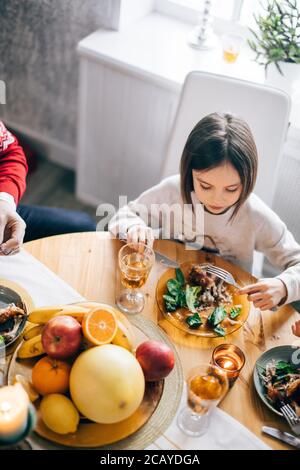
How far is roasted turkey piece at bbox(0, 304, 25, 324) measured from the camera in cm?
109

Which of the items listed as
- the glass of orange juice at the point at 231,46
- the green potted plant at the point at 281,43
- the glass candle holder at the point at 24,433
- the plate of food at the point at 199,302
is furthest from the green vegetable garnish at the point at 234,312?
the glass of orange juice at the point at 231,46

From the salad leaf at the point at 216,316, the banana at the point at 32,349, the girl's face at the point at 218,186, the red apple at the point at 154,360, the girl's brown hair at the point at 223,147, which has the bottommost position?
the salad leaf at the point at 216,316

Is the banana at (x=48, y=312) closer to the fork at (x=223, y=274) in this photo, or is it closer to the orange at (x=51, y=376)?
the orange at (x=51, y=376)

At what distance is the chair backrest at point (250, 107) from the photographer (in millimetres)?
1498

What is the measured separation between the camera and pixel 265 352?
3.72ft

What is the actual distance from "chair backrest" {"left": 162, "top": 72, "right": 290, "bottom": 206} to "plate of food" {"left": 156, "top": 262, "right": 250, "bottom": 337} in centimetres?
48

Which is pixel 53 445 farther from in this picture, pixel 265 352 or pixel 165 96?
pixel 165 96

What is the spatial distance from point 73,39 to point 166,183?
102 centimetres

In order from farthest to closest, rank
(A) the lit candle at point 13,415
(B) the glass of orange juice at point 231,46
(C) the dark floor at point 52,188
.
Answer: (C) the dark floor at point 52,188 < (B) the glass of orange juice at point 231,46 < (A) the lit candle at point 13,415

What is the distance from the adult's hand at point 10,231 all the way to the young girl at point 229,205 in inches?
10.6

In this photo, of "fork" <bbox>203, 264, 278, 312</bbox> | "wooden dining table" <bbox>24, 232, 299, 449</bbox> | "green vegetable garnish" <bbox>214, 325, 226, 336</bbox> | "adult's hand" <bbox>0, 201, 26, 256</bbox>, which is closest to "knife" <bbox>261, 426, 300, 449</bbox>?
"wooden dining table" <bbox>24, 232, 299, 449</bbox>

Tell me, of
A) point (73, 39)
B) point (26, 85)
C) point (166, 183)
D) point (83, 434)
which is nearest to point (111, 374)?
point (83, 434)

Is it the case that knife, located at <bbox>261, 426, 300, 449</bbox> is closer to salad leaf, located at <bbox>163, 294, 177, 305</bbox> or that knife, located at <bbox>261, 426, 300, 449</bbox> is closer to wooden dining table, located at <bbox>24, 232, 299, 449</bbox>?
wooden dining table, located at <bbox>24, 232, 299, 449</bbox>

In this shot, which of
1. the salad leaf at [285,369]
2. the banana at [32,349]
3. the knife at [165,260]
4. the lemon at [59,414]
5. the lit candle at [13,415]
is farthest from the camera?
the knife at [165,260]
